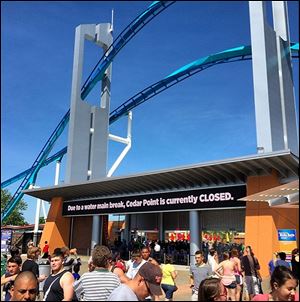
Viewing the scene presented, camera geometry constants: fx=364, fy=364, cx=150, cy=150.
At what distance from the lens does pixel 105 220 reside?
26203mm

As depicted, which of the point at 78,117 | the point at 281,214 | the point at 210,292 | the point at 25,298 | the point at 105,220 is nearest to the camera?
the point at 210,292

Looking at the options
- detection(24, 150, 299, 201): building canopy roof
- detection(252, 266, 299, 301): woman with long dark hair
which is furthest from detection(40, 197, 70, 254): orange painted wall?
detection(252, 266, 299, 301): woman with long dark hair

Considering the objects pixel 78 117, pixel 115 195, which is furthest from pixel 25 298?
pixel 78 117

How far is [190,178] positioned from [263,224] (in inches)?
188

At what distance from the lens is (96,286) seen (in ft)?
12.5

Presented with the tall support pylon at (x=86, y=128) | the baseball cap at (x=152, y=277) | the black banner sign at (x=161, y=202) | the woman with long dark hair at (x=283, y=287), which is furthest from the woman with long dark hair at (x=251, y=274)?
the tall support pylon at (x=86, y=128)

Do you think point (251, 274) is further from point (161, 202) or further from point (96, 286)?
point (161, 202)

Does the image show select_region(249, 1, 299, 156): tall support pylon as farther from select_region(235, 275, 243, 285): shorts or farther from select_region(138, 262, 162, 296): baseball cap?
select_region(138, 262, 162, 296): baseball cap

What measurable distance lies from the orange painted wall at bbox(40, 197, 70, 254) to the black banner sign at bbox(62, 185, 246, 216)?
66 cm

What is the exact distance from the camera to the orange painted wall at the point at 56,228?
2689 centimetres

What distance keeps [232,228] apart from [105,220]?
355 inches

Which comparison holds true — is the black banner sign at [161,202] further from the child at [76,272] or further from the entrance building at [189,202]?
the child at [76,272]

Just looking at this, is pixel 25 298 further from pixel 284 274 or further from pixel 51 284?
pixel 284 274

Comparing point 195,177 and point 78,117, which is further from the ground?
point 78,117
